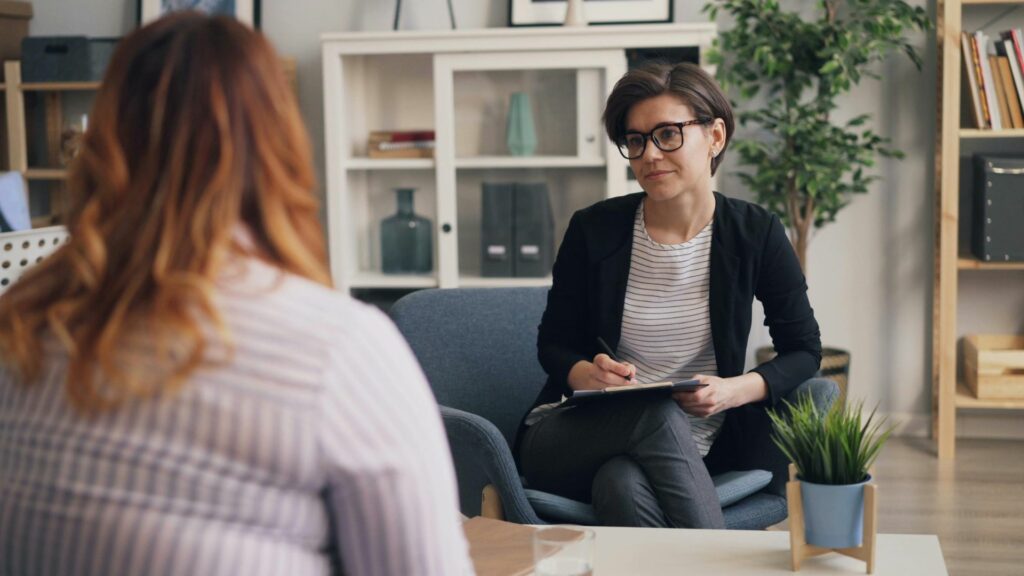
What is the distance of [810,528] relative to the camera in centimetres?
156

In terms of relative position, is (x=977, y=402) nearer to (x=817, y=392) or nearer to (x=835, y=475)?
(x=817, y=392)

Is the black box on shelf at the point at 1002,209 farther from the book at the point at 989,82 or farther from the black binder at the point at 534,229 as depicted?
the black binder at the point at 534,229

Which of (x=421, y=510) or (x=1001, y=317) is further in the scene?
(x=1001, y=317)

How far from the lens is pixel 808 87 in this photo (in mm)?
3768

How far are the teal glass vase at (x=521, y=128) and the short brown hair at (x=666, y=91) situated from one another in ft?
5.00


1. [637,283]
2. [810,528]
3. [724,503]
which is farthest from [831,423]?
[637,283]

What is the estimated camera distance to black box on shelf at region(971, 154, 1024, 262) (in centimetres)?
356

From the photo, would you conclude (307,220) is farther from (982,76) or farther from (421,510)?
(982,76)

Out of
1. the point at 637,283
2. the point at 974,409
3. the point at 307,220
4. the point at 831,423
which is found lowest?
the point at 974,409

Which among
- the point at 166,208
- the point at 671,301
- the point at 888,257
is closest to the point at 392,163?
the point at 888,257

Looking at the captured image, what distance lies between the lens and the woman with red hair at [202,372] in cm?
83

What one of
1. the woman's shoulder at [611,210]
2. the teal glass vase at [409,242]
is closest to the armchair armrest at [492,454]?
the woman's shoulder at [611,210]

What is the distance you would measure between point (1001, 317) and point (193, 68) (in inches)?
141

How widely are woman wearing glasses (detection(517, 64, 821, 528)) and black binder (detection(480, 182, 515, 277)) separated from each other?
1.49 meters
